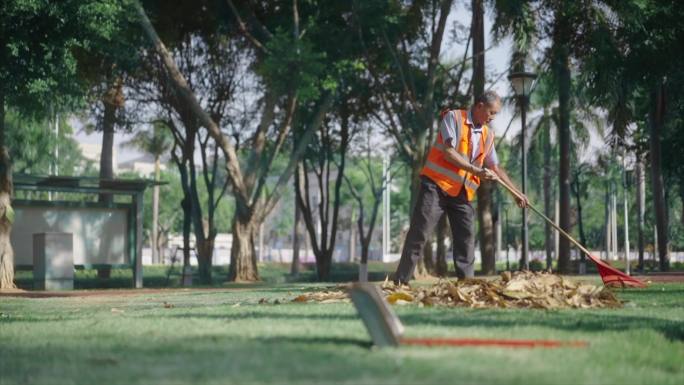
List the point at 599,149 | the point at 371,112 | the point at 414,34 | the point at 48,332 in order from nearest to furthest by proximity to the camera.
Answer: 1. the point at 48,332
2. the point at 414,34
3. the point at 371,112
4. the point at 599,149

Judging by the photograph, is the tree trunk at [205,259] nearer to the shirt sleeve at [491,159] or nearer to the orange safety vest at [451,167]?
the shirt sleeve at [491,159]

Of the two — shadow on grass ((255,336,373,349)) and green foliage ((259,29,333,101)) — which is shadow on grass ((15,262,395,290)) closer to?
green foliage ((259,29,333,101))

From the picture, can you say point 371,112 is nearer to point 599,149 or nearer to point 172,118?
point 172,118

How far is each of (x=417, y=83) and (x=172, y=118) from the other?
8099 mm

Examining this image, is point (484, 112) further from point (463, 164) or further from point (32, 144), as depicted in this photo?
point (32, 144)

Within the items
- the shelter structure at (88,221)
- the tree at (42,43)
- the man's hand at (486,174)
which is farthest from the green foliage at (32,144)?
the man's hand at (486,174)

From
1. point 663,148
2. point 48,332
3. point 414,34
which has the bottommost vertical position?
point 48,332

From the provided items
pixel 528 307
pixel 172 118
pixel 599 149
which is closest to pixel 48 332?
pixel 528 307

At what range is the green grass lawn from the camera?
456 cm

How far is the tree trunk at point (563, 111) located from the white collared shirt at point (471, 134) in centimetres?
1889

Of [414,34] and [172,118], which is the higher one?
[414,34]

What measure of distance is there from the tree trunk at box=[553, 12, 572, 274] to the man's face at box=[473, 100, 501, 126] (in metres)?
19.2

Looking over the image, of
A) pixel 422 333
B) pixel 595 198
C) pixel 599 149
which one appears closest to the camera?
pixel 422 333

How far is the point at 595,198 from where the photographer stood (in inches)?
3991
